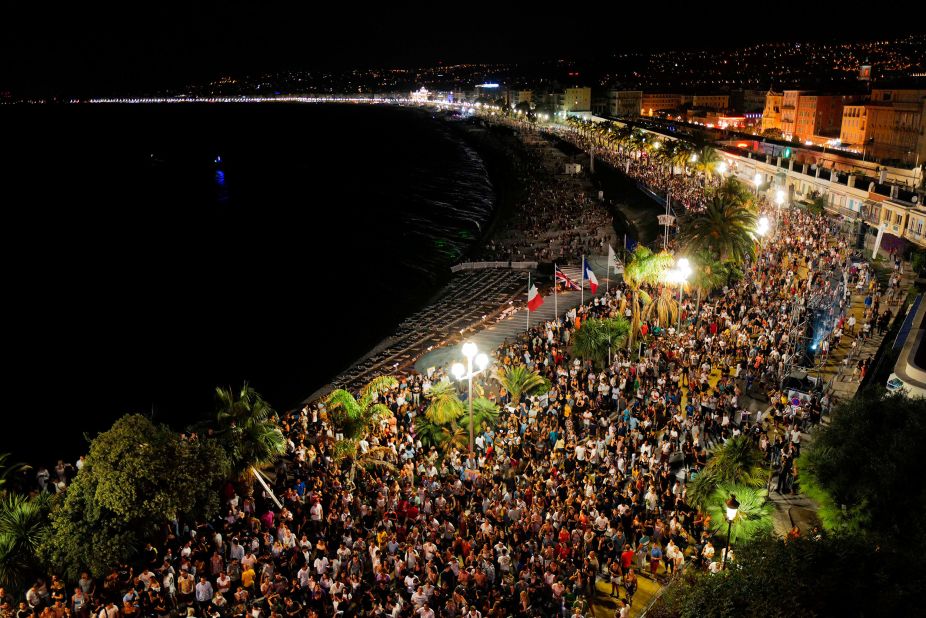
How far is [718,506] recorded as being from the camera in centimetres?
1451

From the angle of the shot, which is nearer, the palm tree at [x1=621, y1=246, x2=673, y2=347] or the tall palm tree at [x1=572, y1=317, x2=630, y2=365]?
the tall palm tree at [x1=572, y1=317, x2=630, y2=365]

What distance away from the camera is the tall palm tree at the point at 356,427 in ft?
58.4

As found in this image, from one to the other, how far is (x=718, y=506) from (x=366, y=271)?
41972 millimetres

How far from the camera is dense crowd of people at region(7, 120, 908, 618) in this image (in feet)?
42.3

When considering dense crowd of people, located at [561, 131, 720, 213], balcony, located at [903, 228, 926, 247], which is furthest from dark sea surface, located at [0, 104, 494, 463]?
balcony, located at [903, 228, 926, 247]

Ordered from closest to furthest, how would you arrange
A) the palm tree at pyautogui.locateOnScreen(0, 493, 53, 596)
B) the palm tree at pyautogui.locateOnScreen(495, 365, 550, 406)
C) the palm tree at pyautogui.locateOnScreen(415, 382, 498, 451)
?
the palm tree at pyautogui.locateOnScreen(0, 493, 53, 596) < the palm tree at pyautogui.locateOnScreen(415, 382, 498, 451) < the palm tree at pyautogui.locateOnScreen(495, 365, 550, 406)

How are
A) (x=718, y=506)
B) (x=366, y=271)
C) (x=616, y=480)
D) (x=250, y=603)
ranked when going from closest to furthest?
(x=250, y=603)
(x=718, y=506)
(x=616, y=480)
(x=366, y=271)

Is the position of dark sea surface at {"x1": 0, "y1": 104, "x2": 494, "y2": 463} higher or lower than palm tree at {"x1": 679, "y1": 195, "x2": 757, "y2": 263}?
lower

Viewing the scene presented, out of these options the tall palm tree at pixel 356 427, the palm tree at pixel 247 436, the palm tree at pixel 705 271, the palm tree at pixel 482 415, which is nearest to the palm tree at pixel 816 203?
the palm tree at pixel 705 271

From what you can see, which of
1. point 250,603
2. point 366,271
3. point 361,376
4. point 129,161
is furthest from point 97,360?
point 129,161

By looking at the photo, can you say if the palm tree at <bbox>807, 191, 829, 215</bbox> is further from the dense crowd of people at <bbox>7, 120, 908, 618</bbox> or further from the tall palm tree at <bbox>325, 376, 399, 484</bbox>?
the tall palm tree at <bbox>325, 376, 399, 484</bbox>

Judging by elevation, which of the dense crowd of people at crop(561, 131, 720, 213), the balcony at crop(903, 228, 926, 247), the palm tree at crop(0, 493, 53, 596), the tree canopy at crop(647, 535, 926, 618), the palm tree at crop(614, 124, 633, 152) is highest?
the tree canopy at crop(647, 535, 926, 618)

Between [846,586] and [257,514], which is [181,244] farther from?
[846,586]

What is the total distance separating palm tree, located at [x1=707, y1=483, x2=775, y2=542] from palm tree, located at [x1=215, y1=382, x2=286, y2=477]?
386 inches
